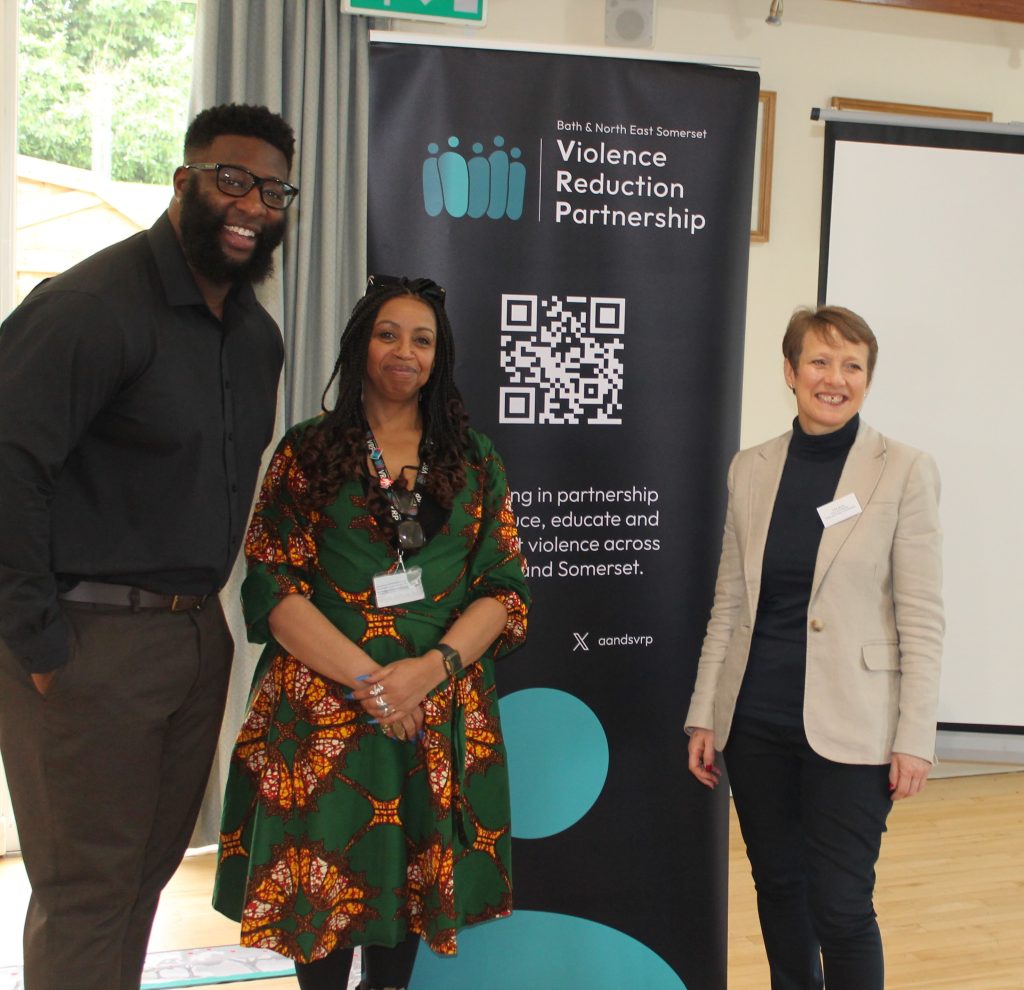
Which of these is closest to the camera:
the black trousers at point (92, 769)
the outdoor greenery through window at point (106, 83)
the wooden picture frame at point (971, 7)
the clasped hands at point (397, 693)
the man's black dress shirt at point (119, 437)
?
the man's black dress shirt at point (119, 437)

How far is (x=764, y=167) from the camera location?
381cm

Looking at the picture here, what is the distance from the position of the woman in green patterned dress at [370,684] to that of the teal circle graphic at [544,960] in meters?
0.44

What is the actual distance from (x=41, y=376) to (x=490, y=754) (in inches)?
37.7

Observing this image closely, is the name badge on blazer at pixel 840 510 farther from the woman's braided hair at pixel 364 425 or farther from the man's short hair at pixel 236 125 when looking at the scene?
the man's short hair at pixel 236 125

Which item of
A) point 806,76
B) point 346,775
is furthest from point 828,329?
point 806,76

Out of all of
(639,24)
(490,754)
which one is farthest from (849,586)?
(639,24)

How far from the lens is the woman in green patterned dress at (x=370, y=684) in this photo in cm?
177

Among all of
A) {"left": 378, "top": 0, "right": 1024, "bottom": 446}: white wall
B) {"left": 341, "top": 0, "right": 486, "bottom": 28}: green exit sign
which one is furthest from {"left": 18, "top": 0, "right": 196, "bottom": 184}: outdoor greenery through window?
{"left": 378, "top": 0, "right": 1024, "bottom": 446}: white wall

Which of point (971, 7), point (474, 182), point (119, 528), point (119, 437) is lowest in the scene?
point (119, 528)

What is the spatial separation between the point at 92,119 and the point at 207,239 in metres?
2.08

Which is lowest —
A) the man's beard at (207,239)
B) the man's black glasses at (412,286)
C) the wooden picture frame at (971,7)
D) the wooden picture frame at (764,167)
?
the man's black glasses at (412,286)

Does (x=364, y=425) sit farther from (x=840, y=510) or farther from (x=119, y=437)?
(x=840, y=510)

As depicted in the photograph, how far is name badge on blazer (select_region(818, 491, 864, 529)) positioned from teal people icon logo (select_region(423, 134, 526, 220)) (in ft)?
2.84

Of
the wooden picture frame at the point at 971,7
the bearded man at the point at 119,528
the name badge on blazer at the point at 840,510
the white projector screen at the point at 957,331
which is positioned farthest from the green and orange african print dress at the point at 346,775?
the wooden picture frame at the point at 971,7
